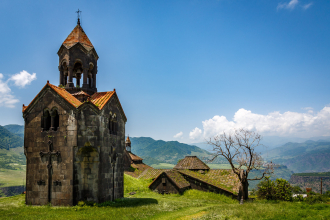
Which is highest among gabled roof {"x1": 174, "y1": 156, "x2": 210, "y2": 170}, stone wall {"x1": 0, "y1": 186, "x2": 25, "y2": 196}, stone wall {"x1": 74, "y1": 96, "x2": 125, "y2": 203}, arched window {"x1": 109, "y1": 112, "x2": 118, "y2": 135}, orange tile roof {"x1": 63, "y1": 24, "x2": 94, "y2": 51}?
orange tile roof {"x1": 63, "y1": 24, "x2": 94, "y2": 51}

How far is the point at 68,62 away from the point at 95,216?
552 inches

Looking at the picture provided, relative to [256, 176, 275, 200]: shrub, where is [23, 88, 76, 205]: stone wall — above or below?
above

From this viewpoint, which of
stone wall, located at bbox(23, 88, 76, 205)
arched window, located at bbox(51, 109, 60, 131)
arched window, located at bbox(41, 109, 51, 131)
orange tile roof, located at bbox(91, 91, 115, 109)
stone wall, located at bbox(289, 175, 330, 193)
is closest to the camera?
stone wall, located at bbox(23, 88, 76, 205)

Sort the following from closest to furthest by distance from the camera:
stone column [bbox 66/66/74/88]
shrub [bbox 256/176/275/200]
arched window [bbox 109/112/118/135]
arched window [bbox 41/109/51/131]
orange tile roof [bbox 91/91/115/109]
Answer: arched window [bbox 41/109/51/131] < orange tile roof [bbox 91/91/115/109] < arched window [bbox 109/112/118/135] < stone column [bbox 66/66/74/88] < shrub [bbox 256/176/275/200]

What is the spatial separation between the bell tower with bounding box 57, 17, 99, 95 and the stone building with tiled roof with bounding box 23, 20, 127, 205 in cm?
268

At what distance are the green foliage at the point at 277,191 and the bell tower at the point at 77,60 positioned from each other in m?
22.5

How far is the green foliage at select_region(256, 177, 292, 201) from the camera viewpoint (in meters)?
27.2

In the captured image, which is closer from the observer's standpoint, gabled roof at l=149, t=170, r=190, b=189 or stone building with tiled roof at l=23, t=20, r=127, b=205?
stone building with tiled roof at l=23, t=20, r=127, b=205

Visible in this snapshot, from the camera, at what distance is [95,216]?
15086 mm

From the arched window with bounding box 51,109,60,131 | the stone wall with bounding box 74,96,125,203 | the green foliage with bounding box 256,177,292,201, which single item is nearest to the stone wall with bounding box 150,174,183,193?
the green foliage with bounding box 256,177,292,201

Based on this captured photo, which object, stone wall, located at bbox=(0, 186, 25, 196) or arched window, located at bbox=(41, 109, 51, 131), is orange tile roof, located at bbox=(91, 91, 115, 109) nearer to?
arched window, located at bbox=(41, 109, 51, 131)

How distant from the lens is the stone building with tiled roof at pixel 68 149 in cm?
1814

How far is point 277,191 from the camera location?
2766 centimetres

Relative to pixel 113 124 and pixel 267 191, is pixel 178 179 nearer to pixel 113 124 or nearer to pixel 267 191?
pixel 267 191
